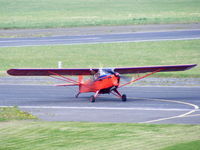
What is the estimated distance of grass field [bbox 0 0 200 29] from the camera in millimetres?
61906

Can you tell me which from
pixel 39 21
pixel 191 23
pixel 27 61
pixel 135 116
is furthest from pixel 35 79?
pixel 39 21

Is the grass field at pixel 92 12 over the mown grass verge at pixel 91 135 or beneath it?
over

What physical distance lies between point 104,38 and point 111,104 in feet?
A: 82.3

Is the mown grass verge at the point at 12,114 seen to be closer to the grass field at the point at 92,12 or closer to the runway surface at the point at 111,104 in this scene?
the runway surface at the point at 111,104

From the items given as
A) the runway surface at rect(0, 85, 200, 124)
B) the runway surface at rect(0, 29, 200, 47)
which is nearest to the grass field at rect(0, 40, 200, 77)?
the runway surface at rect(0, 29, 200, 47)

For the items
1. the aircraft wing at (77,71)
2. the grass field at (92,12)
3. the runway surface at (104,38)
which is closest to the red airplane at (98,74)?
the aircraft wing at (77,71)

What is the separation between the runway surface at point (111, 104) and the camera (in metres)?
20.4

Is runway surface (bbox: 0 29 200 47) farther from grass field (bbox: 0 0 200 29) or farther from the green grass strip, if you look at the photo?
the green grass strip

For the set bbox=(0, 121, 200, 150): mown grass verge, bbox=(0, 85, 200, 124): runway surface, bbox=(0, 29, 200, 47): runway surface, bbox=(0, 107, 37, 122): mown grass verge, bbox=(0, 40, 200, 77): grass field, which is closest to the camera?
bbox=(0, 121, 200, 150): mown grass verge

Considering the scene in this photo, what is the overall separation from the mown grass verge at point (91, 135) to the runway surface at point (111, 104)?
6.07 feet

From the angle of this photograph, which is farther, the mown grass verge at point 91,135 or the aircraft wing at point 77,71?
the aircraft wing at point 77,71

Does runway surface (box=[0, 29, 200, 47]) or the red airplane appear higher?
runway surface (box=[0, 29, 200, 47])

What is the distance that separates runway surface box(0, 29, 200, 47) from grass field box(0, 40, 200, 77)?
2104mm

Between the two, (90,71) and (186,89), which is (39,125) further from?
(186,89)
